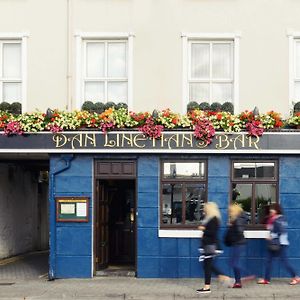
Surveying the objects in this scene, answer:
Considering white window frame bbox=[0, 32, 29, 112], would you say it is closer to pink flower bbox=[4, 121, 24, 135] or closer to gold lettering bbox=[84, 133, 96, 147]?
pink flower bbox=[4, 121, 24, 135]

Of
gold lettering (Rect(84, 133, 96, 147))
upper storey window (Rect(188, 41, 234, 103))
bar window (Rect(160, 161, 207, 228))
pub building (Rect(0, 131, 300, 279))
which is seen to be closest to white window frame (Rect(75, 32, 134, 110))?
gold lettering (Rect(84, 133, 96, 147))

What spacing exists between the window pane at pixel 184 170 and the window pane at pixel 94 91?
2.27m

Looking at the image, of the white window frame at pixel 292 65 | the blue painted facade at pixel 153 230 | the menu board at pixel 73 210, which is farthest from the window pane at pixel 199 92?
the menu board at pixel 73 210

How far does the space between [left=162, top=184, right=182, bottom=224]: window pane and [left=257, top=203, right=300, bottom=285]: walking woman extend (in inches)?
86.5

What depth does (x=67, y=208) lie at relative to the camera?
51.5 feet

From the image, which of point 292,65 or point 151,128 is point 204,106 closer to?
point 151,128

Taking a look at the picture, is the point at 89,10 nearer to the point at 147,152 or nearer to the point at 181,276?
the point at 147,152

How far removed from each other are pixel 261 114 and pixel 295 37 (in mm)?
2121

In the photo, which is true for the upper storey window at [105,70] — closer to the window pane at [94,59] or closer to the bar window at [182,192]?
the window pane at [94,59]

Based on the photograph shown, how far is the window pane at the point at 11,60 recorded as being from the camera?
54.0 feet

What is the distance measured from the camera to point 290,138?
50.0ft

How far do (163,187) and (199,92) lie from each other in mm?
2386

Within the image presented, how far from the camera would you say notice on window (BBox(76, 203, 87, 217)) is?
616 inches

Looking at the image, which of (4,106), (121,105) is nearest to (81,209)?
(121,105)
